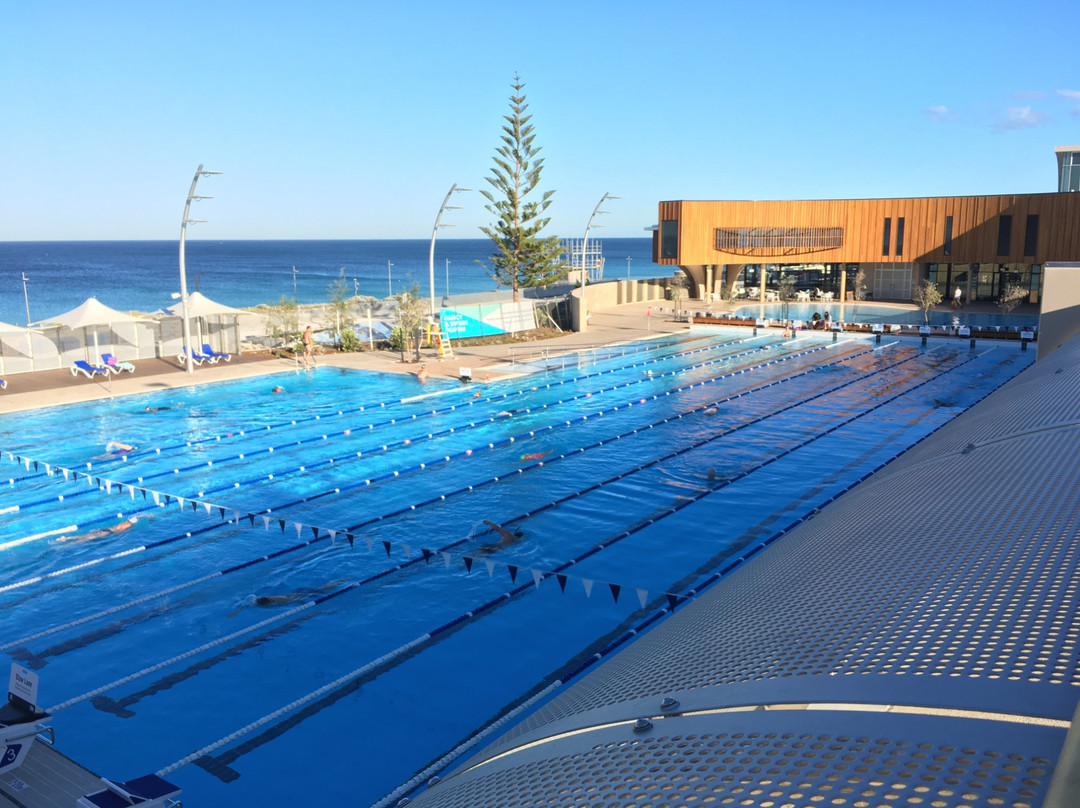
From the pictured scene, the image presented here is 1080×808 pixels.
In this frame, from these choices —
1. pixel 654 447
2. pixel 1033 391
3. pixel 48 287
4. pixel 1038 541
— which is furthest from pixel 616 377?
pixel 48 287

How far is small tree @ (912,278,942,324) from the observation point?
105 feet

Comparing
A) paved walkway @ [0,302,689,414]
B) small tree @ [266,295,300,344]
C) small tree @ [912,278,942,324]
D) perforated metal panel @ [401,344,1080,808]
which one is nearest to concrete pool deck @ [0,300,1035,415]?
paved walkway @ [0,302,689,414]

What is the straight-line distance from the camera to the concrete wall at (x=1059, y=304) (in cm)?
1794

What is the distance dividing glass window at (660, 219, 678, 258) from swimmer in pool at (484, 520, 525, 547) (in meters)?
29.3

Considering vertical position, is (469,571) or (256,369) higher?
(256,369)

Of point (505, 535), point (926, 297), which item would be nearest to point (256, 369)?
point (505, 535)

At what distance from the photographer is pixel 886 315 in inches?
1371

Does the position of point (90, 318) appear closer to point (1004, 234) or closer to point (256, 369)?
point (256, 369)

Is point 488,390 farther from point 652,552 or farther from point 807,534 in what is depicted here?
point 807,534

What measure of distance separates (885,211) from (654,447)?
27275mm

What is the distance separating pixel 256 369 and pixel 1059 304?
19953 mm

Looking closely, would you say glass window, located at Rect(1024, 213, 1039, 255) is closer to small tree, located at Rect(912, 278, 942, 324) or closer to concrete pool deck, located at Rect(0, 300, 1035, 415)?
small tree, located at Rect(912, 278, 942, 324)

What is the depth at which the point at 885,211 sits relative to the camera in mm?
37531

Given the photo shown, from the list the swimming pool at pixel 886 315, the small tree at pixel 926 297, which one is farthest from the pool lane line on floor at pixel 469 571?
the swimming pool at pixel 886 315
